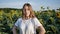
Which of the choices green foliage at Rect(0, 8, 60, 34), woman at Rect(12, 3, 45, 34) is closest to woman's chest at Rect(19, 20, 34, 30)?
woman at Rect(12, 3, 45, 34)

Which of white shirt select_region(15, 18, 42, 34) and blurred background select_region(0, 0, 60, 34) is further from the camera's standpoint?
blurred background select_region(0, 0, 60, 34)

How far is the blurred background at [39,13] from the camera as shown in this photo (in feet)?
9.41

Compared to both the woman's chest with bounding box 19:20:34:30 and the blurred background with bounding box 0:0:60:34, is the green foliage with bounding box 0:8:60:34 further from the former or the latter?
the woman's chest with bounding box 19:20:34:30

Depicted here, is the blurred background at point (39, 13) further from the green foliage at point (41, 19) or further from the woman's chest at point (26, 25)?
the woman's chest at point (26, 25)

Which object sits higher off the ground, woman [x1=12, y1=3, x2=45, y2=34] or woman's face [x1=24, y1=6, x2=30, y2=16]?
woman's face [x1=24, y1=6, x2=30, y2=16]

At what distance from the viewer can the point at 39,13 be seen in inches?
114

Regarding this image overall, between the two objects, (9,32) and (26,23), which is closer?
(26,23)

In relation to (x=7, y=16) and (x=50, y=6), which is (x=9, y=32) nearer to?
(x=7, y=16)

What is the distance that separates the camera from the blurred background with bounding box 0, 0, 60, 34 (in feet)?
9.41

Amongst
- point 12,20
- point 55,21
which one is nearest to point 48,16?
point 55,21

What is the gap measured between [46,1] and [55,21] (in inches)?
14.4

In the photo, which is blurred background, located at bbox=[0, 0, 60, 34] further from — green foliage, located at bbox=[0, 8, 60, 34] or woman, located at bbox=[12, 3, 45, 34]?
woman, located at bbox=[12, 3, 45, 34]

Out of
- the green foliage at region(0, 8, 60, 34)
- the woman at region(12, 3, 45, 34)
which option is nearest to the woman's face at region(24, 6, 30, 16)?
the woman at region(12, 3, 45, 34)

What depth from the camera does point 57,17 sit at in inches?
114
